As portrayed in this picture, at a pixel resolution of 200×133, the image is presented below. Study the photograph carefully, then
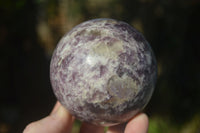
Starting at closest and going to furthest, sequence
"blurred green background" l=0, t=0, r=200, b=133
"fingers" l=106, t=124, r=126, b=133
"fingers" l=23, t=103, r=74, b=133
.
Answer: "fingers" l=23, t=103, r=74, b=133 → "fingers" l=106, t=124, r=126, b=133 → "blurred green background" l=0, t=0, r=200, b=133

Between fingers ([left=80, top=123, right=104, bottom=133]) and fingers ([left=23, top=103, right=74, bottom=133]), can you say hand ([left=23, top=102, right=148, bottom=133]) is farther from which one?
fingers ([left=80, top=123, right=104, bottom=133])

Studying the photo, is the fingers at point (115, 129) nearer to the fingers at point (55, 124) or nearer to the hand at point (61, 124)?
the hand at point (61, 124)

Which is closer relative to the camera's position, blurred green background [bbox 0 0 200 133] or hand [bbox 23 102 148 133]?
hand [bbox 23 102 148 133]

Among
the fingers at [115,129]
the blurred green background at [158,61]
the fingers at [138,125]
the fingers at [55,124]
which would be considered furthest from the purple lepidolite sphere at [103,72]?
the blurred green background at [158,61]

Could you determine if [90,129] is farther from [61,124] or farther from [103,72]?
[103,72]

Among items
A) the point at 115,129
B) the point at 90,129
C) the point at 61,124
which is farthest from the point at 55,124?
the point at 115,129

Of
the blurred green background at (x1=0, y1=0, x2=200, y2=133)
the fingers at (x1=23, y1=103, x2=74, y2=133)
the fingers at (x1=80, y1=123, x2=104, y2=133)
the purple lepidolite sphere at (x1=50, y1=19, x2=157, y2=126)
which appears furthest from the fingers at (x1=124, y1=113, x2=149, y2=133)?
the blurred green background at (x1=0, y1=0, x2=200, y2=133)

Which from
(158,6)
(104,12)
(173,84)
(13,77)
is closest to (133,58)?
(173,84)
